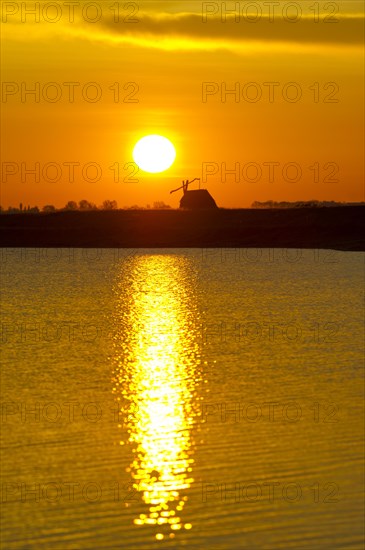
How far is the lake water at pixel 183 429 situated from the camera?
15406 mm

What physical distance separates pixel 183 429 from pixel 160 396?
4383 mm

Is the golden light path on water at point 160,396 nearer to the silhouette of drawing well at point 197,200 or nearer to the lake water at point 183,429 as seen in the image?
the lake water at point 183,429

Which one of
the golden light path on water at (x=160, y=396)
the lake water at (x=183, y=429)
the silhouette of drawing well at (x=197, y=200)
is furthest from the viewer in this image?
the silhouette of drawing well at (x=197, y=200)

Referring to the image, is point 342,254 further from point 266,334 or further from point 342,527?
point 342,527

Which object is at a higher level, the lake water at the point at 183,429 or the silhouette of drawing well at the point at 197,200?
the silhouette of drawing well at the point at 197,200

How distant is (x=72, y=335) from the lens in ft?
132

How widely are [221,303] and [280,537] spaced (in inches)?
1639

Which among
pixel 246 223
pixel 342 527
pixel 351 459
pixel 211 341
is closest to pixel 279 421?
pixel 351 459

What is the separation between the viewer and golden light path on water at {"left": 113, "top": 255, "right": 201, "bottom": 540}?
16.9 metres

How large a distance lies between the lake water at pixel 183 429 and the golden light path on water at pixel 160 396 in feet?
0.17

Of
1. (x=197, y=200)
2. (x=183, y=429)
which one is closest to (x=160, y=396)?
(x=183, y=429)

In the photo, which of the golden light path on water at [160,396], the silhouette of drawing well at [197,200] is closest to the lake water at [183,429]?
the golden light path on water at [160,396]

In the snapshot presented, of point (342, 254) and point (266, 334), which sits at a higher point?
point (342, 254)

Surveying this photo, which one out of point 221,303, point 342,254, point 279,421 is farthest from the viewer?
point 342,254
